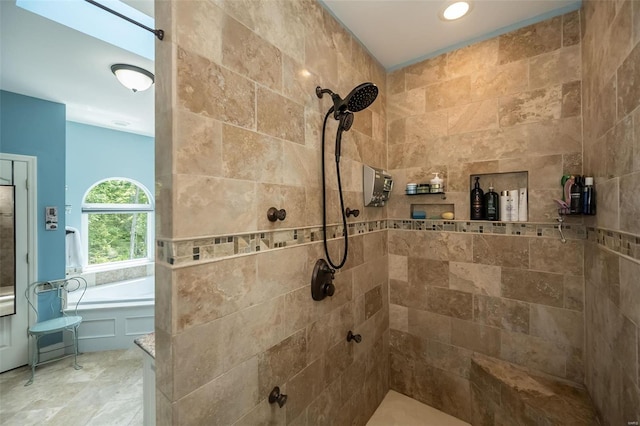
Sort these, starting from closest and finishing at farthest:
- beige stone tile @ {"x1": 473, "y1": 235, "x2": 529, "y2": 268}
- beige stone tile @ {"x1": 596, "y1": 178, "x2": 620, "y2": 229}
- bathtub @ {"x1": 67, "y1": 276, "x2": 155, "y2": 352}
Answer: beige stone tile @ {"x1": 596, "y1": 178, "x2": 620, "y2": 229}, beige stone tile @ {"x1": 473, "y1": 235, "x2": 529, "y2": 268}, bathtub @ {"x1": 67, "y1": 276, "x2": 155, "y2": 352}

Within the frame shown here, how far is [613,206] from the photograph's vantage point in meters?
1.04

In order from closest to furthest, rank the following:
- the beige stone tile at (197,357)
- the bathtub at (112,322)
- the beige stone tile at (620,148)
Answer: the beige stone tile at (197,357)
the beige stone tile at (620,148)
the bathtub at (112,322)

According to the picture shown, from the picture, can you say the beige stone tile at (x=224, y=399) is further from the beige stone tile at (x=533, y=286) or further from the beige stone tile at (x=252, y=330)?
the beige stone tile at (x=533, y=286)

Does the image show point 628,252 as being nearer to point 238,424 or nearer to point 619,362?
point 619,362

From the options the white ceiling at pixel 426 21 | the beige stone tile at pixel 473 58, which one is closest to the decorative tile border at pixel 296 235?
the beige stone tile at pixel 473 58

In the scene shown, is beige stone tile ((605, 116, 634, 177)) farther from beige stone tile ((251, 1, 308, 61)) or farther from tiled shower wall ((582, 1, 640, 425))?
beige stone tile ((251, 1, 308, 61))

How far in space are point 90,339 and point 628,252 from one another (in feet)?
14.2

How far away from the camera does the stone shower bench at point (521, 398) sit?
123 centimetres

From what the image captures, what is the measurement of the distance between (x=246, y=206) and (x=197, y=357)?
0.55m

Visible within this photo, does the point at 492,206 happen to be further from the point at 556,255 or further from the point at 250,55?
the point at 250,55

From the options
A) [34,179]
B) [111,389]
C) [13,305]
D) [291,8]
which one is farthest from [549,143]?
[13,305]

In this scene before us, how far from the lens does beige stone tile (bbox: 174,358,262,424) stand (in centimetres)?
80

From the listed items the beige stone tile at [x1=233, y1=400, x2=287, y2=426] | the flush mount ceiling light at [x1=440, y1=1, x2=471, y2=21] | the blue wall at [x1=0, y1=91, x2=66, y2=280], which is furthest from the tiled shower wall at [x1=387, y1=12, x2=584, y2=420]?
the blue wall at [x1=0, y1=91, x2=66, y2=280]

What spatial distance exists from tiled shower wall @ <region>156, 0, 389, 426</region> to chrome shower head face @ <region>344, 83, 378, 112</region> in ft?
0.58
